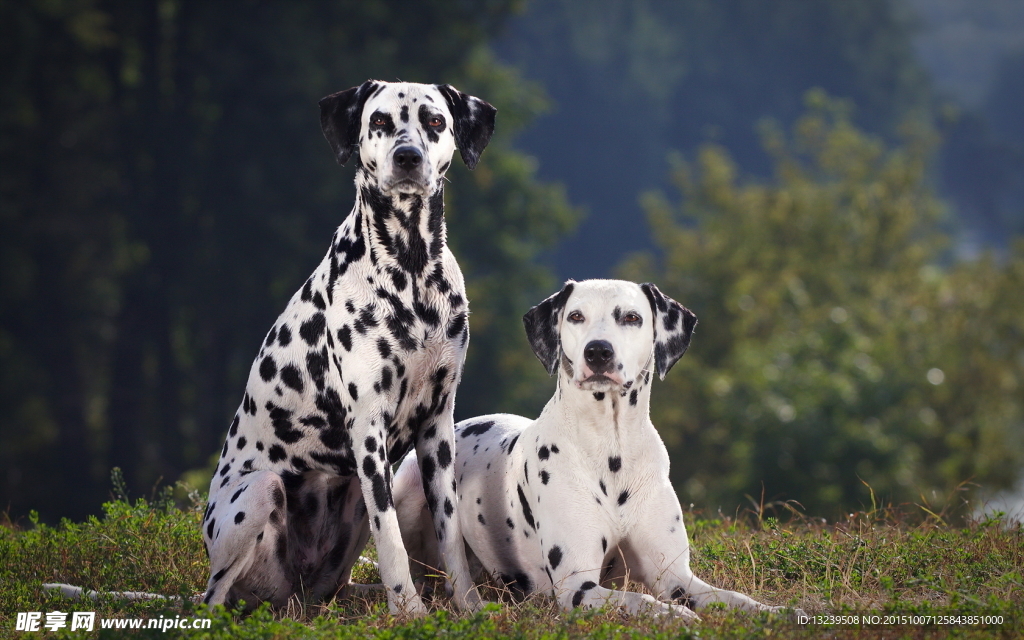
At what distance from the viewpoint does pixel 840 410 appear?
25375mm

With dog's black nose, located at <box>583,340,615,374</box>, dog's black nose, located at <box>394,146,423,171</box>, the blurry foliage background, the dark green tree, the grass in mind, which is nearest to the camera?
the grass

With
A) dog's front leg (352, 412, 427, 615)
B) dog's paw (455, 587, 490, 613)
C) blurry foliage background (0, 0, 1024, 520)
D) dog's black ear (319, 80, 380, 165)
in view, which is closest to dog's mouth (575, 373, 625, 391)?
dog's front leg (352, 412, 427, 615)

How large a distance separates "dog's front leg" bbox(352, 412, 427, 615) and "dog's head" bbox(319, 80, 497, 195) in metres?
1.35

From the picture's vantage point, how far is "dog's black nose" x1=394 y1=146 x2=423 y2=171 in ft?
21.3

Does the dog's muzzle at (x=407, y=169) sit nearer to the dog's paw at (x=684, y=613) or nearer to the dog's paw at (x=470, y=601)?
the dog's paw at (x=470, y=601)

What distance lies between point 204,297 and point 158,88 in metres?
5.61

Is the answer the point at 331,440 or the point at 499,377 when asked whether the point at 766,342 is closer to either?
the point at 499,377

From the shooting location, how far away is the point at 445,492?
22.3ft

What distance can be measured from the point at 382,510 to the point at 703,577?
212 centimetres

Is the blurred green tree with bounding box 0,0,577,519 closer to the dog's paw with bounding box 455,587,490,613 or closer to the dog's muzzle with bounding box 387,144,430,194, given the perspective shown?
the dog's muzzle with bounding box 387,144,430,194

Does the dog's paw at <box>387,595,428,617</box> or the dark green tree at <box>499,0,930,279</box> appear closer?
the dog's paw at <box>387,595,428,617</box>

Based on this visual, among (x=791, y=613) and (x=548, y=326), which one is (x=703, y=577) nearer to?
(x=791, y=613)

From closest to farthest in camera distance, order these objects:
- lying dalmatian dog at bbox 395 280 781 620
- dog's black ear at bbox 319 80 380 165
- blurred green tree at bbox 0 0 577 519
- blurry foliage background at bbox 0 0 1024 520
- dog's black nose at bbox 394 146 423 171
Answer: lying dalmatian dog at bbox 395 280 781 620, dog's black nose at bbox 394 146 423 171, dog's black ear at bbox 319 80 380 165, blurry foliage background at bbox 0 0 1024 520, blurred green tree at bbox 0 0 577 519

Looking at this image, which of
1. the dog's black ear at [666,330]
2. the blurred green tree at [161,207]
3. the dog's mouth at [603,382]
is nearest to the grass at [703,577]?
the dog's mouth at [603,382]
